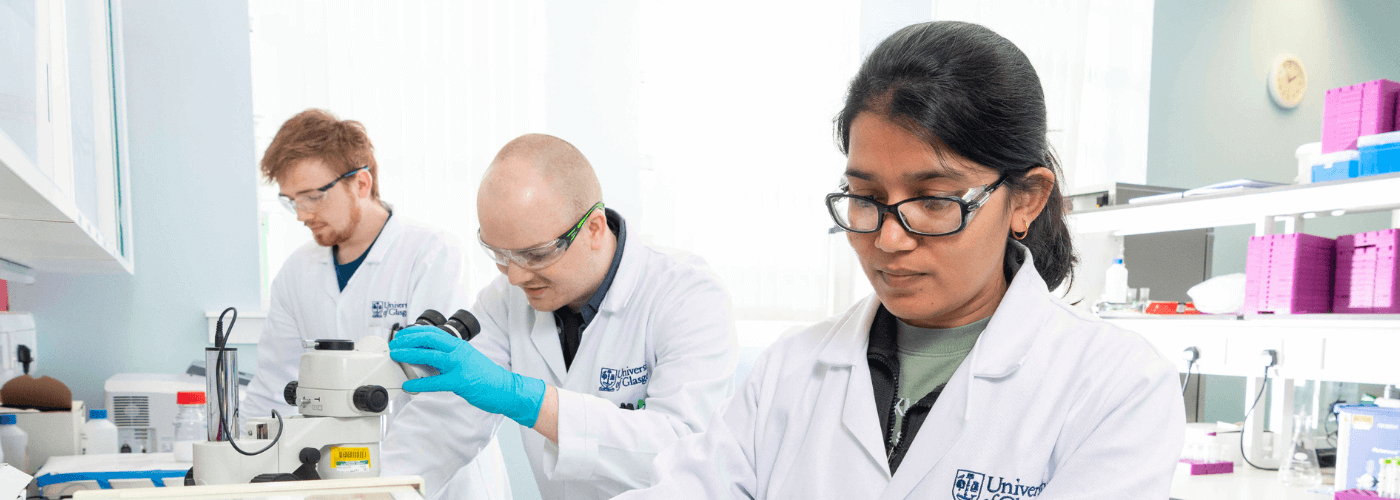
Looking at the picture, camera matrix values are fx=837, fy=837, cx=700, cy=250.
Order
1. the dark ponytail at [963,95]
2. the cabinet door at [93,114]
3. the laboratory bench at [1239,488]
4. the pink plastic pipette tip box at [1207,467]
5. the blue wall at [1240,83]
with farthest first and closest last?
the blue wall at [1240,83] < the pink plastic pipette tip box at [1207,467] < the laboratory bench at [1239,488] < the cabinet door at [93,114] < the dark ponytail at [963,95]

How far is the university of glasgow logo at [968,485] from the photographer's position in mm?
895

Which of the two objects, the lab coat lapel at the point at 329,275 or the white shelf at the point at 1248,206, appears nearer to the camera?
the white shelf at the point at 1248,206

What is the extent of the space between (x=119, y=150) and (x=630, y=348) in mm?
2146

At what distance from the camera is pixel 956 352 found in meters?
1.02

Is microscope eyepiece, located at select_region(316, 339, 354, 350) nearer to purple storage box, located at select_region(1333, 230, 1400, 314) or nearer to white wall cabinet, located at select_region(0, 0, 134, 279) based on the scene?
white wall cabinet, located at select_region(0, 0, 134, 279)

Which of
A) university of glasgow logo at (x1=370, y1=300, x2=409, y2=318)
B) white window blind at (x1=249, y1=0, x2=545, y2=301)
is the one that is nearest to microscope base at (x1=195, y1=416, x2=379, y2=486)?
university of glasgow logo at (x1=370, y1=300, x2=409, y2=318)

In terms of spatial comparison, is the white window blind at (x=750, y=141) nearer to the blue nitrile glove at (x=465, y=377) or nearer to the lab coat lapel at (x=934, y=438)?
the blue nitrile glove at (x=465, y=377)

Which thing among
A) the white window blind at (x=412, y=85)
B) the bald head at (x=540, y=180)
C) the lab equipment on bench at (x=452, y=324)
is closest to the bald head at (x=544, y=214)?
the bald head at (x=540, y=180)

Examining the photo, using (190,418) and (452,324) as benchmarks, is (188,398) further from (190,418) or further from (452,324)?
(452,324)

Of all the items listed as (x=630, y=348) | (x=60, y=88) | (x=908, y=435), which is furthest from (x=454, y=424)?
(x=908, y=435)

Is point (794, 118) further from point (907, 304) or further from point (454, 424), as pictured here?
point (907, 304)

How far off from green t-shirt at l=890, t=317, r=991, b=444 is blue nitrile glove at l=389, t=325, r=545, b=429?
1.98 ft

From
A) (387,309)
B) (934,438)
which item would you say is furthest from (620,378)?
(387,309)

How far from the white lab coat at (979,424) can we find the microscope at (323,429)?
398 millimetres
